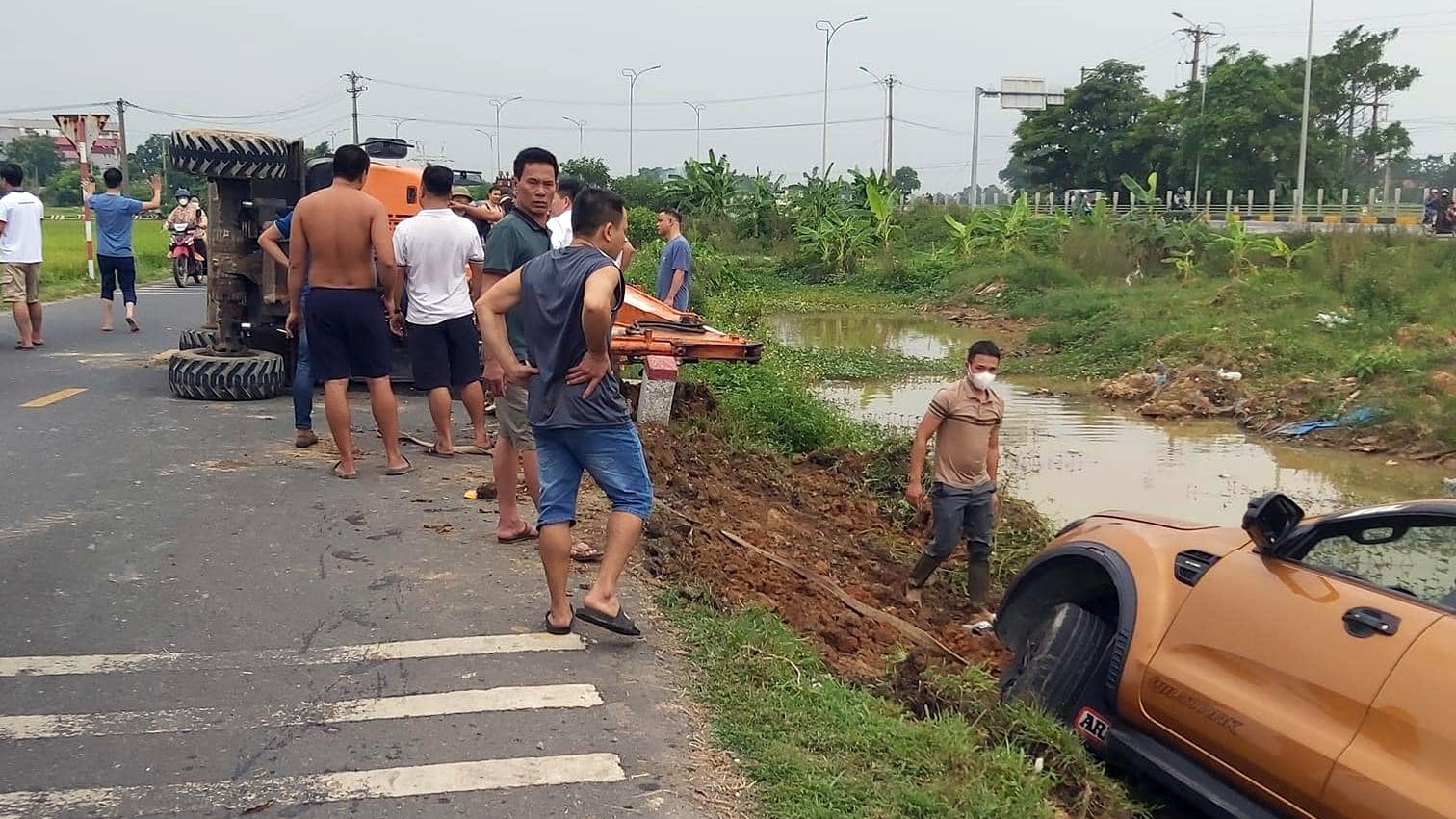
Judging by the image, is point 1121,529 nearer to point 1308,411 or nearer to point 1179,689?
point 1179,689

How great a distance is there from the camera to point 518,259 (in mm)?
6000

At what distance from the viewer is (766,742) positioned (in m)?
4.04

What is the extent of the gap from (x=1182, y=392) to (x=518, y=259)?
41.7 feet

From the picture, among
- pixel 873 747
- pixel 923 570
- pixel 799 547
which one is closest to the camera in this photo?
pixel 873 747

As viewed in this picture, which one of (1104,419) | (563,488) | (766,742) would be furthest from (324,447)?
(1104,419)

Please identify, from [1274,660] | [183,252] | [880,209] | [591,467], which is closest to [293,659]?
[591,467]

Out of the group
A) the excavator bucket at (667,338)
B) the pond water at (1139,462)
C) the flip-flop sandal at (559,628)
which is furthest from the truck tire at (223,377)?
the pond water at (1139,462)

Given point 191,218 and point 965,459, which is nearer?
point 965,459

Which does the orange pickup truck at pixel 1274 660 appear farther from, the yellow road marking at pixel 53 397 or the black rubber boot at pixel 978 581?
the yellow road marking at pixel 53 397

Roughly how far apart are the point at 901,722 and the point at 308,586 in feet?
9.33

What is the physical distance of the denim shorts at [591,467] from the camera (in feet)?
15.7

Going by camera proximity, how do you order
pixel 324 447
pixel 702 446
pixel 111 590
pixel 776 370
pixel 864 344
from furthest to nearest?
pixel 864 344, pixel 776 370, pixel 702 446, pixel 324 447, pixel 111 590

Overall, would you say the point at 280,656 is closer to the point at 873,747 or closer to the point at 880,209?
the point at 873,747

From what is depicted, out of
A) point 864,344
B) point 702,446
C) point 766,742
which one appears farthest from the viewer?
point 864,344
